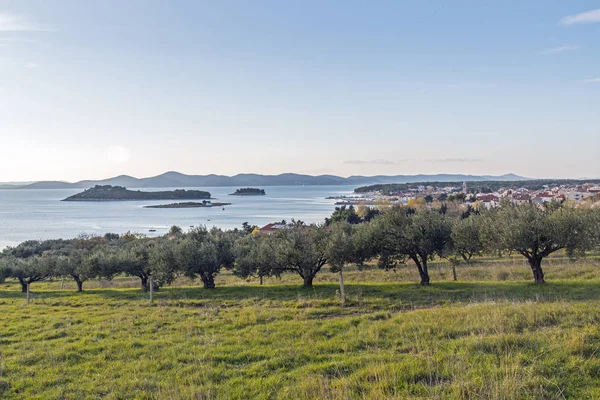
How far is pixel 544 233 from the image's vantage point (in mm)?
18844

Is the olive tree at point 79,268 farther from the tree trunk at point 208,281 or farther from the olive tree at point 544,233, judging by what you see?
the olive tree at point 544,233

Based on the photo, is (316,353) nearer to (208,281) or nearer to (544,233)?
(544,233)

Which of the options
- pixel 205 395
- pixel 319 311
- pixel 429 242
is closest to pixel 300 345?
pixel 205 395

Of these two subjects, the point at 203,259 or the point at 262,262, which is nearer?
the point at 262,262

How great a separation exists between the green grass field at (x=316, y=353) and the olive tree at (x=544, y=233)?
3680mm

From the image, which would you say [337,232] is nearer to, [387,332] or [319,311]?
[319,311]

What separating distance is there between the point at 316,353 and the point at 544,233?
15589 mm

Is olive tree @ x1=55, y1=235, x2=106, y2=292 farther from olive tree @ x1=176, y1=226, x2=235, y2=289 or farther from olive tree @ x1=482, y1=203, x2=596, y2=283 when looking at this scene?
olive tree @ x1=482, y1=203, x2=596, y2=283

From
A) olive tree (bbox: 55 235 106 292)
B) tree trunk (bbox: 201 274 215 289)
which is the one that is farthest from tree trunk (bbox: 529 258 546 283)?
olive tree (bbox: 55 235 106 292)

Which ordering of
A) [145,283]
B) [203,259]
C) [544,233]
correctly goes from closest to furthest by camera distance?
[544,233] < [203,259] < [145,283]

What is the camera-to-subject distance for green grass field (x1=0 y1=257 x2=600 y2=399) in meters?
6.52

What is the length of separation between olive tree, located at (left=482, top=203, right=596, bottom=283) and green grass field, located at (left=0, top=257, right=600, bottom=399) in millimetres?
3680

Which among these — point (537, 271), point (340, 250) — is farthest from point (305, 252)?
point (537, 271)

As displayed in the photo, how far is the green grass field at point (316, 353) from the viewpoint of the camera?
6.52 meters
